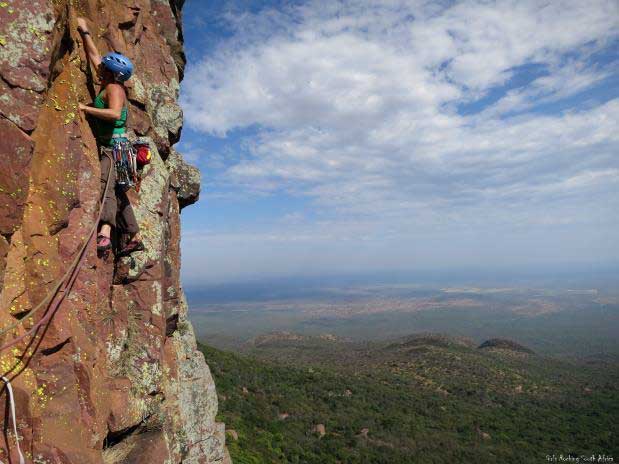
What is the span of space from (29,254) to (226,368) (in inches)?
1703

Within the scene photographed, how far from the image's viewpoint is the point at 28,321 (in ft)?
16.1

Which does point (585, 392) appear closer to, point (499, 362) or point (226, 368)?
point (499, 362)

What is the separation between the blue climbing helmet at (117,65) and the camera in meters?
6.63

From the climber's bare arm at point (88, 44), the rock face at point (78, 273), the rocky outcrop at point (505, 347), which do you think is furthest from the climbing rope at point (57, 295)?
the rocky outcrop at point (505, 347)

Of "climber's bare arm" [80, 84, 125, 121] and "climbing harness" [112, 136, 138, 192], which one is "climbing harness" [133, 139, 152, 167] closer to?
"climbing harness" [112, 136, 138, 192]

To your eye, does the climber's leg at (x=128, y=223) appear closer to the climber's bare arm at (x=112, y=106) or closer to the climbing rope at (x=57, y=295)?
the climbing rope at (x=57, y=295)

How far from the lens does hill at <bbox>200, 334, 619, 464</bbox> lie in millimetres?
33938

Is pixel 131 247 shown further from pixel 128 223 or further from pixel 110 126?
pixel 110 126

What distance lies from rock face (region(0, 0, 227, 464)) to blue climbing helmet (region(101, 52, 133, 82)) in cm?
51

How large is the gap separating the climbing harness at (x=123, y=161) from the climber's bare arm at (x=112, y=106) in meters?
0.47

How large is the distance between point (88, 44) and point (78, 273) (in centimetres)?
423

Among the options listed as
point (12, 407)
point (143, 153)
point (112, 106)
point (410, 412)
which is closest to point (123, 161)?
point (143, 153)

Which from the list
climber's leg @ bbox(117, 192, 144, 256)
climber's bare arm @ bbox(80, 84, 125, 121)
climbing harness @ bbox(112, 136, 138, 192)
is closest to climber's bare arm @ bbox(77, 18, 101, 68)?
climber's bare arm @ bbox(80, 84, 125, 121)

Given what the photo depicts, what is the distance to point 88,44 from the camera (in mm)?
6859
